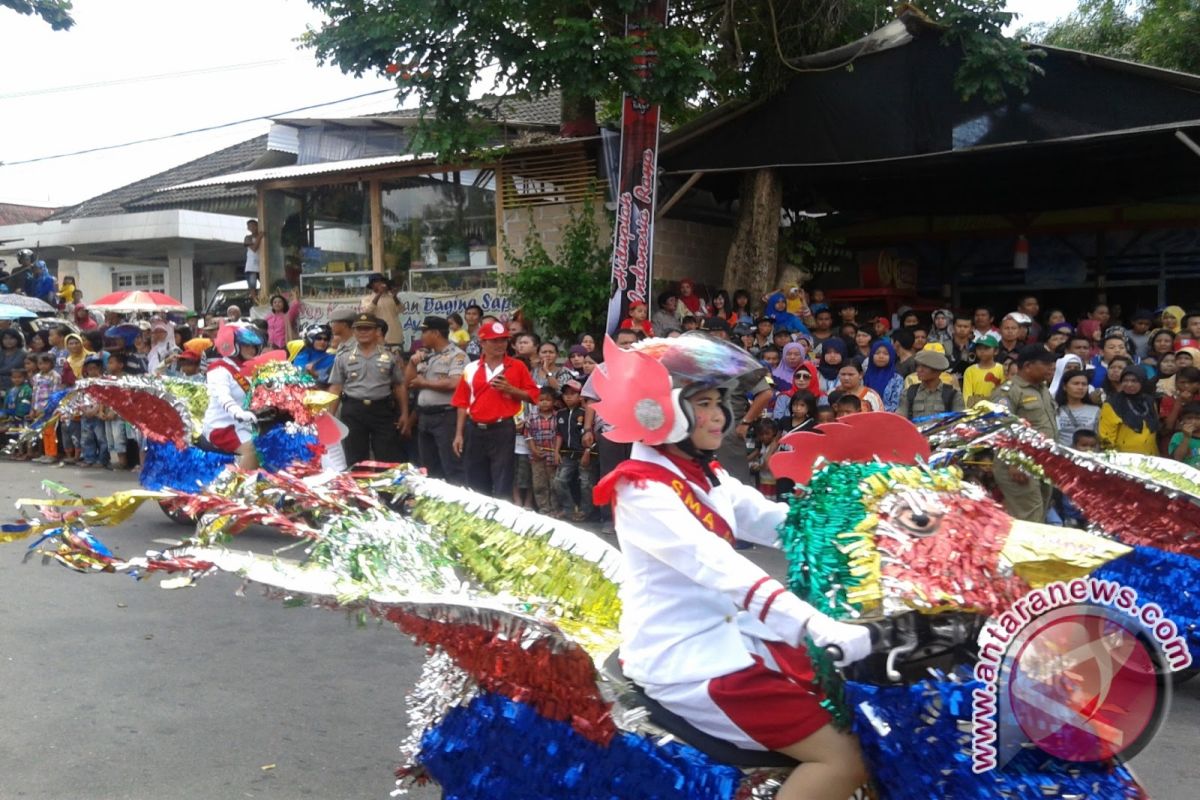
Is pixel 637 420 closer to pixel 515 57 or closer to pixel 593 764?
pixel 593 764

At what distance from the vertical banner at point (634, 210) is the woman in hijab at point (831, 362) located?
1951mm

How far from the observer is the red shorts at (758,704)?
2.65m

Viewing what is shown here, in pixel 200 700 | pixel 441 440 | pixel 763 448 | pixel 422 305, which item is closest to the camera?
pixel 200 700

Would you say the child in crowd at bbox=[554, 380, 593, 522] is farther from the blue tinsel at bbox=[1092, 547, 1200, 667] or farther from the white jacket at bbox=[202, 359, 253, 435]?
the blue tinsel at bbox=[1092, 547, 1200, 667]

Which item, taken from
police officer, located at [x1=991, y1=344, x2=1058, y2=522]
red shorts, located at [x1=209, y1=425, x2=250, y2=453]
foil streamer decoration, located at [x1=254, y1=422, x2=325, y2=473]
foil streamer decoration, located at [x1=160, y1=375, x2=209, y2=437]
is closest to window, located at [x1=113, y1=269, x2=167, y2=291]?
foil streamer decoration, located at [x1=160, y1=375, x2=209, y2=437]

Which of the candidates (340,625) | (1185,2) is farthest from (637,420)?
(1185,2)

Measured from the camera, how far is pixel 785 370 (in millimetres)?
9281

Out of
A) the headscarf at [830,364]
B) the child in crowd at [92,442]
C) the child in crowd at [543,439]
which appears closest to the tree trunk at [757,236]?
the headscarf at [830,364]

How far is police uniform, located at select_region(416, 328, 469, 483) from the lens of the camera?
8.98 metres

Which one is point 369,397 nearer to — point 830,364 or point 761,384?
point 761,384

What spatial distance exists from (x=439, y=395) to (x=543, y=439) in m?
1.03

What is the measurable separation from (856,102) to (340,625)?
7.41 m

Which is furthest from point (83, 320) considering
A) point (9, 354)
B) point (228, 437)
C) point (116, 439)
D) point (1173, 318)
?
point (1173, 318)

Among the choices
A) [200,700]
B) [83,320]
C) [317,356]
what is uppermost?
[83,320]
